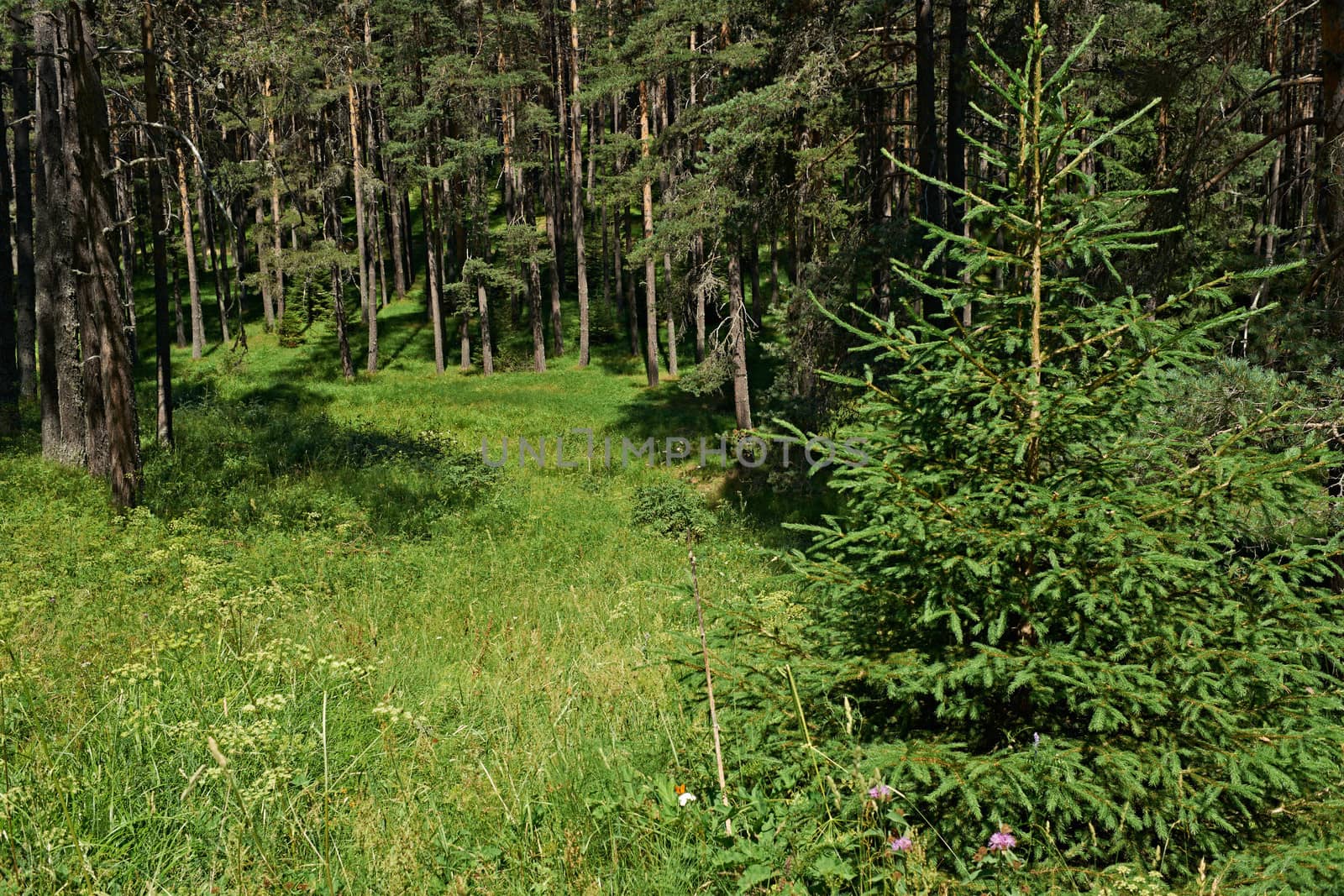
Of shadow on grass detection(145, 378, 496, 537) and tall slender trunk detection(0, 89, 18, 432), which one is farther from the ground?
tall slender trunk detection(0, 89, 18, 432)

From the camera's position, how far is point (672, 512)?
1404 cm

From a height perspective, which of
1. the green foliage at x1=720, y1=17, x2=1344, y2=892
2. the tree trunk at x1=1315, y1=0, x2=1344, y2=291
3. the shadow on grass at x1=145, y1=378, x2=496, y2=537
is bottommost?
the shadow on grass at x1=145, y1=378, x2=496, y2=537

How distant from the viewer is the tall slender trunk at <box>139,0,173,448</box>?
13.7 meters

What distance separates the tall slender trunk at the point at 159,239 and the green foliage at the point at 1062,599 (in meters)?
13.7

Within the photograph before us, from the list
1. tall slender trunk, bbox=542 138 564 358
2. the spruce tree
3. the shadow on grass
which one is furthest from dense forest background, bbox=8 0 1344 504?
the shadow on grass

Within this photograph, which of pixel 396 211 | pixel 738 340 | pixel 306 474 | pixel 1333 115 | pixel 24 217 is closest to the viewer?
pixel 1333 115

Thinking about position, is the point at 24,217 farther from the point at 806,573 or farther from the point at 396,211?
the point at 396,211

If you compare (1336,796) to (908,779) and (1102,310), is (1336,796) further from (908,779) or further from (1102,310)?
(1102,310)

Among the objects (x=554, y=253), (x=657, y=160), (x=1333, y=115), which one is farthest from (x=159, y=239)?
(x=554, y=253)

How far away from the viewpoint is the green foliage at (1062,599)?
10.2ft

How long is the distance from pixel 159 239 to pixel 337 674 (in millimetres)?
12895

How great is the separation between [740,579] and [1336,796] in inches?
265

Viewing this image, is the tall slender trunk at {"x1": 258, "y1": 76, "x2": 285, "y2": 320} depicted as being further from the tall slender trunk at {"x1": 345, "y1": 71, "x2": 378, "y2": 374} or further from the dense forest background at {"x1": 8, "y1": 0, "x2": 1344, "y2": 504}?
the tall slender trunk at {"x1": 345, "y1": 71, "x2": 378, "y2": 374}

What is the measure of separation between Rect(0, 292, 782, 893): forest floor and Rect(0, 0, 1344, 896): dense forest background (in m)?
0.04
